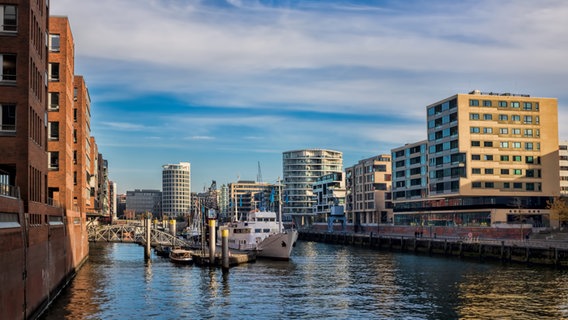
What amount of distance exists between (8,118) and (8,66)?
13.8 feet

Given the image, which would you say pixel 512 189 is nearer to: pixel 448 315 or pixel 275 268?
pixel 275 268

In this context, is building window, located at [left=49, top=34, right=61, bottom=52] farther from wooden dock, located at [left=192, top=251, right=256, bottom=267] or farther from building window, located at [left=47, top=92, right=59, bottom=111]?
wooden dock, located at [left=192, top=251, right=256, bottom=267]

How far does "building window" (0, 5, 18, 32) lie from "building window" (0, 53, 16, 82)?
206cm

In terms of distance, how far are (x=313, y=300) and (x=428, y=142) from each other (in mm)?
128056

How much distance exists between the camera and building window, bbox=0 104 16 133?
51312mm

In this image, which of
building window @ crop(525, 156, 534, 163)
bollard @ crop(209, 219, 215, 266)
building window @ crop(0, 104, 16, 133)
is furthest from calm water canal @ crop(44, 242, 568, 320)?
building window @ crop(525, 156, 534, 163)

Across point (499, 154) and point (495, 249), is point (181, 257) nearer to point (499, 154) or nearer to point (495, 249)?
point (495, 249)

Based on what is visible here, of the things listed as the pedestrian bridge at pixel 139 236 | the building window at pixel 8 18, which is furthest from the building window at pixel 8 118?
the pedestrian bridge at pixel 139 236

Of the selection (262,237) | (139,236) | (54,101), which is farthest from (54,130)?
(139,236)

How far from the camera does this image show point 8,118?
51.8m

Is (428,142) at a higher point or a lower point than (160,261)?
higher

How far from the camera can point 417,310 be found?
57344 mm

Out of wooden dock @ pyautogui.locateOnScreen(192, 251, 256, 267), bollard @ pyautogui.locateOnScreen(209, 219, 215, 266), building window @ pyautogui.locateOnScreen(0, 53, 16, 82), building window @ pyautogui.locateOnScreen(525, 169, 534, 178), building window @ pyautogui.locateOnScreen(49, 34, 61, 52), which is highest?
building window @ pyautogui.locateOnScreen(49, 34, 61, 52)

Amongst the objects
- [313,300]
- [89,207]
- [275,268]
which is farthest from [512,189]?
[313,300]
